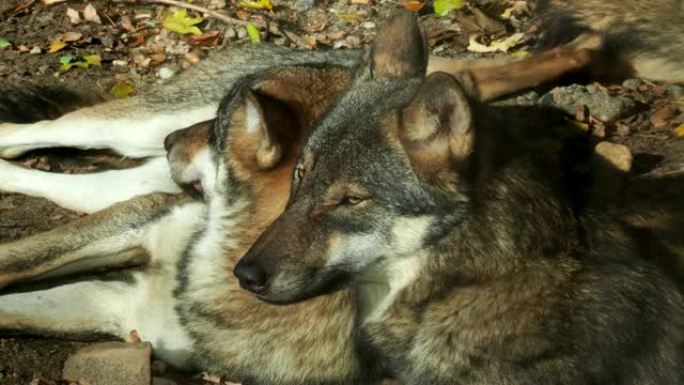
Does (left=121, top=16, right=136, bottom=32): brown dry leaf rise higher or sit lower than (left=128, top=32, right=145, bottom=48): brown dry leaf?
higher

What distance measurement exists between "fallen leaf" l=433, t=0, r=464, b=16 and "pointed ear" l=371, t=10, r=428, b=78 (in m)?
3.42

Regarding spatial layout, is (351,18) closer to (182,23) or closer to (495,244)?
(182,23)

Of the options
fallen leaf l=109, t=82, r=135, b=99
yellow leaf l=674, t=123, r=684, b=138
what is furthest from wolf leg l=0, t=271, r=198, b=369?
yellow leaf l=674, t=123, r=684, b=138

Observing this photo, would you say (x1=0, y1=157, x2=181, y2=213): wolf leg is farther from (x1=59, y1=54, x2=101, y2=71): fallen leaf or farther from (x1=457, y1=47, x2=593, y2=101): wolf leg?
(x1=457, y1=47, x2=593, y2=101): wolf leg

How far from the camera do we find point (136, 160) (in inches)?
289

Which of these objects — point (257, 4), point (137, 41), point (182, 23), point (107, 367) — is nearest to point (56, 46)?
point (137, 41)

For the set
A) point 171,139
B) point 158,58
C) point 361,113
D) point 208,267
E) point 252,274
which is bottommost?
point 158,58

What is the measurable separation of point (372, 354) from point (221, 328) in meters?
0.92

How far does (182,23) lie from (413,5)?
1.93 m

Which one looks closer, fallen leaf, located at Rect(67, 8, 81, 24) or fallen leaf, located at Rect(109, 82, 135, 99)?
fallen leaf, located at Rect(109, 82, 135, 99)

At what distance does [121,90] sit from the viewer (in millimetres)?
8023

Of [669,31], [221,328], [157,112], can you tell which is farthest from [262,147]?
[669,31]

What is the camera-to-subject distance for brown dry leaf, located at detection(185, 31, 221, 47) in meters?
8.77

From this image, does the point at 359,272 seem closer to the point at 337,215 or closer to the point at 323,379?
the point at 337,215
